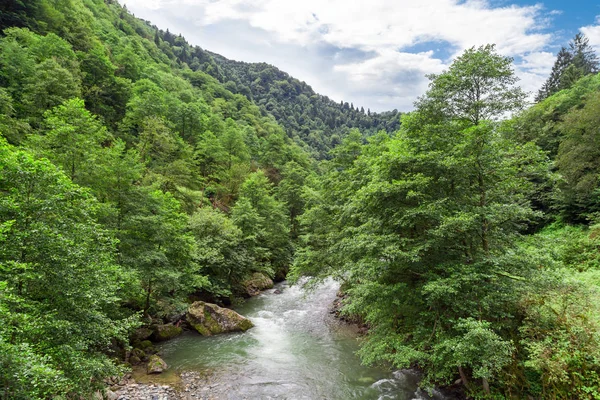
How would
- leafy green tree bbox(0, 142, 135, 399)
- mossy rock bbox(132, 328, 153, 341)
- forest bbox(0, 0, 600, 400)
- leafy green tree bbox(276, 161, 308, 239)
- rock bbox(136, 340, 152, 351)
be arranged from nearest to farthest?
leafy green tree bbox(0, 142, 135, 399)
forest bbox(0, 0, 600, 400)
rock bbox(136, 340, 152, 351)
mossy rock bbox(132, 328, 153, 341)
leafy green tree bbox(276, 161, 308, 239)

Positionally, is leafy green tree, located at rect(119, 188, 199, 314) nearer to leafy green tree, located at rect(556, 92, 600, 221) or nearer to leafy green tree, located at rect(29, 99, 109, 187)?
leafy green tree, located at rect(29, 99, 109, 187)

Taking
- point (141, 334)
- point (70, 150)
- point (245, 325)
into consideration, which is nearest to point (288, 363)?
point (245, 325)

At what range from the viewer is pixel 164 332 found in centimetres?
1672

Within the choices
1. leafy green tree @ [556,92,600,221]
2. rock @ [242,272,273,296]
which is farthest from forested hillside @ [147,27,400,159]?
leafy green tree @ [556,92,600,221]

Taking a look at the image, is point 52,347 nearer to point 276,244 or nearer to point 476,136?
point 476,136

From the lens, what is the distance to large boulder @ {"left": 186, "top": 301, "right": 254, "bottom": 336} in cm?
1766

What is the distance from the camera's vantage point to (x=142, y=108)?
1293 inches

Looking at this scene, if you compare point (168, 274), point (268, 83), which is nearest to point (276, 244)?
point (168, 274)

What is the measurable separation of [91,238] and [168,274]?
6.79 m

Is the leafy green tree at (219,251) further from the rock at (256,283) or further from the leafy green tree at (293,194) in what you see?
the leafy green tree at (293,194)

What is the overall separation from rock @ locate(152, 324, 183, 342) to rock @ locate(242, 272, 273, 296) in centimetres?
896

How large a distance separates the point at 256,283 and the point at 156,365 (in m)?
15.2

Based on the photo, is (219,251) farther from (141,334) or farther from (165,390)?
(165,390)

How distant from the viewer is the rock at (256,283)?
26.5 meters
